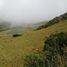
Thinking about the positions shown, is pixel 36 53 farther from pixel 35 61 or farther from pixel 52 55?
pixel 35 61

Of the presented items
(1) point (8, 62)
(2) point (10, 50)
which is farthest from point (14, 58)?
(2) point (10, 50)

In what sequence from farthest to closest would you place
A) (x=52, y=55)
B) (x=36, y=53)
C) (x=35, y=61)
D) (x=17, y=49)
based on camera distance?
(x=17, y=49) < (x=36, y=53) < (x=52, y=55) < (x=35, y=61)

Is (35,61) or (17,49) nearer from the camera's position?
Result: (35,61)

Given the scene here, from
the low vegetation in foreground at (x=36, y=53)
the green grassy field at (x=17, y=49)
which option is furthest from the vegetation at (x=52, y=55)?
the green grassy field at (x=17, y=49)

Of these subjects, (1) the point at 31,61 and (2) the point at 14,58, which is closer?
(1) the point at 31,61

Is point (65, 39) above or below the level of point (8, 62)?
above

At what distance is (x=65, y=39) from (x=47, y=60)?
182 inches

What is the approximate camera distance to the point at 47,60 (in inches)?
1125

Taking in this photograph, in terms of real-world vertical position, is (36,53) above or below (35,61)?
above

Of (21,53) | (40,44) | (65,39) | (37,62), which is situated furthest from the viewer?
(40,44)

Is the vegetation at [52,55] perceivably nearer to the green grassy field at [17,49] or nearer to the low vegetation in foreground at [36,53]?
the low vegetation in foreground at [36,53]

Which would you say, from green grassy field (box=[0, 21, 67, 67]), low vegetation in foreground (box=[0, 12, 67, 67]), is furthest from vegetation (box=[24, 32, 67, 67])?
green grassy field (box=[0, 21, 67, 67])

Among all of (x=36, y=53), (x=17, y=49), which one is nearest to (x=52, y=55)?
(x=36, y=53)

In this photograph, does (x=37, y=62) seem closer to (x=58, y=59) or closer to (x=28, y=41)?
(x=58, y=59)
